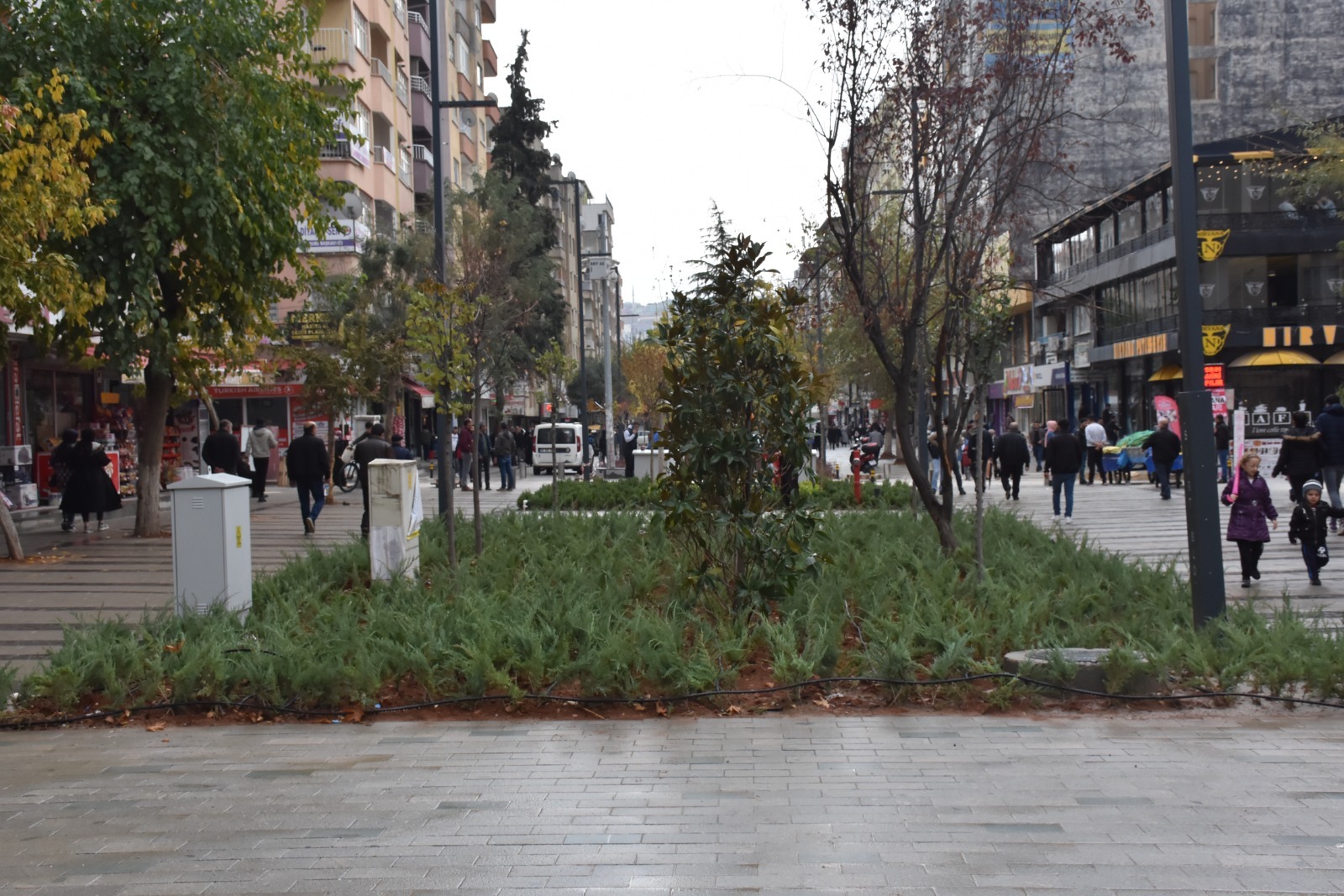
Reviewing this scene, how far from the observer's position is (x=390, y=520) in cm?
1214

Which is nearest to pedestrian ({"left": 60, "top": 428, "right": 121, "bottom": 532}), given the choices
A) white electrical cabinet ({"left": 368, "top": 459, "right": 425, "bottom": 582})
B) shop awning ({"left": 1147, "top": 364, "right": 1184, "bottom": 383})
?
white electrical cabinet ({"left": 368, "top": 459, "right": 425, "bottom": 582})

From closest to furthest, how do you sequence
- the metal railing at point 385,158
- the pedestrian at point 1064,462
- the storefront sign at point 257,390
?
1. the pedestrian at point 1064,462
2. the storefront sign at point 257,390
3. the metal railing at point 385,158

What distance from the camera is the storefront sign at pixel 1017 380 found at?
202 ft

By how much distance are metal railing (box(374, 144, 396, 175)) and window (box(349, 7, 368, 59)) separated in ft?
10.0

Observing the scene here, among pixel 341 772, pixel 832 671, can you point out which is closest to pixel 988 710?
pixel 832 671

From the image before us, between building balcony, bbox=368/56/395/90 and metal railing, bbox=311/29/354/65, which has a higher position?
building balcony, bbox=368/56/395/90

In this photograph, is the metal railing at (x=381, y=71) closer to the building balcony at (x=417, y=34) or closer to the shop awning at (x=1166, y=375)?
the building balcony at (x=417, y=34)

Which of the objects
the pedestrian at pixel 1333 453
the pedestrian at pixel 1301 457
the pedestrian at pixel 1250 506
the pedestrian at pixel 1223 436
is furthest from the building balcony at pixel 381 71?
the pedestrian at pixel 1250 506

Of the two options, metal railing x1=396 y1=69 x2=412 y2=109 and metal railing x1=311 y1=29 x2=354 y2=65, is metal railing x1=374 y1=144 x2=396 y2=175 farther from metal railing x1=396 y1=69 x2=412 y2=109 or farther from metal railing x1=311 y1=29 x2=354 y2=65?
metal railing x1=311 y1=29 x2=354 y2=65

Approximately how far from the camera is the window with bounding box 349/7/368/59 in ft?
133

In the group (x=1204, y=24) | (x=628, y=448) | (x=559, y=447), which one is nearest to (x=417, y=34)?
(x=559, y=447)

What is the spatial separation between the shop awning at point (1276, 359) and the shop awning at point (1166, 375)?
6.25 feet

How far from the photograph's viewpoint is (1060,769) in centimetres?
653

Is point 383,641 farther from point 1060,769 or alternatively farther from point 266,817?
point 1060,769
